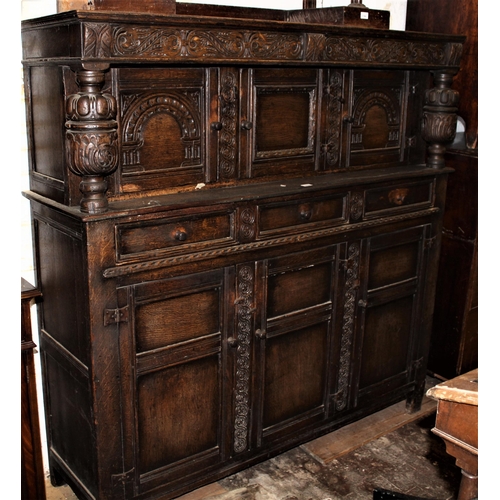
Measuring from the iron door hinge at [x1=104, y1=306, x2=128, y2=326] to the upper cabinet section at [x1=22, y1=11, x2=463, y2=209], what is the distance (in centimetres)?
39

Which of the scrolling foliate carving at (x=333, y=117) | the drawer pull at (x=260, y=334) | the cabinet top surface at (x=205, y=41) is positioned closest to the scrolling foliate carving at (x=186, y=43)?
the cabinet top surface at (x=205, y=41)

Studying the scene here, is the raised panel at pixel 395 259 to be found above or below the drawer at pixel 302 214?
below

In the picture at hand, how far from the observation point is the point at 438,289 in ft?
13.2

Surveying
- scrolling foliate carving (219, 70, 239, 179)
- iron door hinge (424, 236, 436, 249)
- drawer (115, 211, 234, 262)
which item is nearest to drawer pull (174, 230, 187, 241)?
drawer (115, 211, 234, 262)

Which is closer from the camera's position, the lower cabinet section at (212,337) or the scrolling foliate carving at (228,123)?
the lower cabinet section at (212,337)

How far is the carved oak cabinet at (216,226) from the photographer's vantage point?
2.37m

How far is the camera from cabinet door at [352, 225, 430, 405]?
329 centimetres

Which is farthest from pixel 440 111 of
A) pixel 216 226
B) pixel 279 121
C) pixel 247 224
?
pixel 216 226

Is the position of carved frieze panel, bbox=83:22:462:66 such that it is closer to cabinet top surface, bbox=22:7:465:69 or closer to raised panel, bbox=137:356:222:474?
cabinet top surface, bbox=22:7:465:69

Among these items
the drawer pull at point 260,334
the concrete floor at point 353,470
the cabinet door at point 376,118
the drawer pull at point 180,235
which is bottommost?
the concrete floor at point 353,470

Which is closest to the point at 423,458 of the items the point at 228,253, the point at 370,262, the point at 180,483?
the point at 370,262

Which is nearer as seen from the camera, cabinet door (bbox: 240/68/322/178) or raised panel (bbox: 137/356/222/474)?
raised panel (bbox: 137/356/222/474)

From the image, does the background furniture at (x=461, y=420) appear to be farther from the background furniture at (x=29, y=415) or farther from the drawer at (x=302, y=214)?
the background furniture at (x=29, y=415)

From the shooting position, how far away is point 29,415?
265 centimetres
